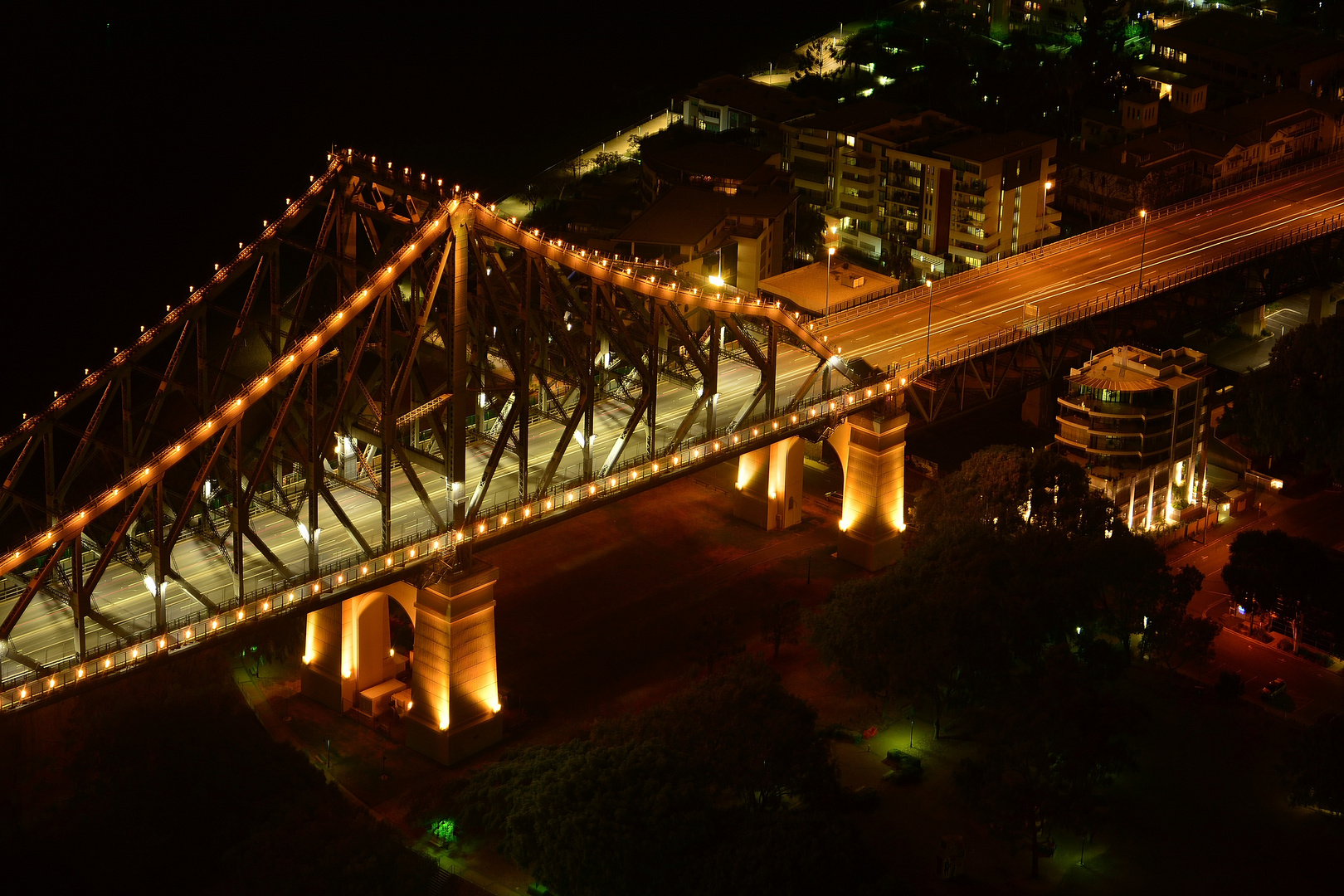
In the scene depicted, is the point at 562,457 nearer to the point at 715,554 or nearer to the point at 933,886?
the point at 715,554

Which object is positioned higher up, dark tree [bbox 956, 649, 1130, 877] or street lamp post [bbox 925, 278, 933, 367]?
street lamp post [bbox 925, 278, 933, 367]

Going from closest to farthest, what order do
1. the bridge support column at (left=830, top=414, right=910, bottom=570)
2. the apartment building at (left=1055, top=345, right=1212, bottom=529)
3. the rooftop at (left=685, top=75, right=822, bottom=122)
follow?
1. the bridge support column at (left=830, top=414, right=910, bottom=570)
2. the apartment building at (left=1055, top=345, right=1212, bottom=529)
3. the rooftop at (left=685, top=75, right=822, bottom=122)

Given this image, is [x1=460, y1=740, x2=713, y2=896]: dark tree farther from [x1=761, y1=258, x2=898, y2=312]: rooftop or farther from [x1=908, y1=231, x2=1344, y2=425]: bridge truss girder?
[x1=761, y1=258, x2=898, y2=312]: rooftop

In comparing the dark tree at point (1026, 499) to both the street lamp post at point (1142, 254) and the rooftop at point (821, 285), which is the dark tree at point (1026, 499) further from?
the street lamp post at point (1142, 254)

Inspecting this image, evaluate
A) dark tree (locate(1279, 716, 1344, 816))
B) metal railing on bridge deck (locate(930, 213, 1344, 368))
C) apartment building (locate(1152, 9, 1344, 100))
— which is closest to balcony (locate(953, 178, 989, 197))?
metal railing on bridge deck (locate(930, 213, 1344, 368))

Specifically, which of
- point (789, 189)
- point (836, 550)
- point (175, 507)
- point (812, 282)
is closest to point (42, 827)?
point (175, 507)

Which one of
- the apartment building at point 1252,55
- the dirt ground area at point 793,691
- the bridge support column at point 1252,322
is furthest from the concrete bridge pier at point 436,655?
the apartment building at point 1252,55
